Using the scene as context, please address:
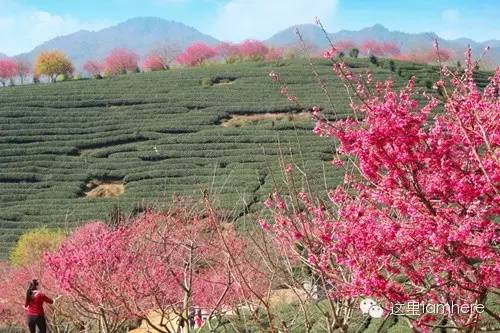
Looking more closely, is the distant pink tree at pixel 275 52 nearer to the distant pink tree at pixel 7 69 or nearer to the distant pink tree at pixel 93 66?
the distant pink tree at pixel 93 66

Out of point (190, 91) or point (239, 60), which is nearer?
point (190, 91)

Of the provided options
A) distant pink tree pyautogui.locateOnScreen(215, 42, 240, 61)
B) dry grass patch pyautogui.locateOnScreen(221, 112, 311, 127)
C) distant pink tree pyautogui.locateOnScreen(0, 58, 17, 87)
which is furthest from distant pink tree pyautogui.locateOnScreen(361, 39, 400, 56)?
dry grass patch pyautogui.locateOnScreen(221, 112, 311, 127)

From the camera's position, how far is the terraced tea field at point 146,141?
3366cm

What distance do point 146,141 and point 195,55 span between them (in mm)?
50253

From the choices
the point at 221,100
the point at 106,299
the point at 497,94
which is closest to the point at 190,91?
the point at 221,100

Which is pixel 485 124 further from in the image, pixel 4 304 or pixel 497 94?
pixel 4 304

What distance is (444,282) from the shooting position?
14.8ft

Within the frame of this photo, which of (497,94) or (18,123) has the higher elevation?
(497,94)

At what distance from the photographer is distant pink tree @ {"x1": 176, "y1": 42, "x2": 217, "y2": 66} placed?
90250 millimetres

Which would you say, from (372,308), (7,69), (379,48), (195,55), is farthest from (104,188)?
(379,48)

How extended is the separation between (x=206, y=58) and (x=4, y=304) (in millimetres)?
79662

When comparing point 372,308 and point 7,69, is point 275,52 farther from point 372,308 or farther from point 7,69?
point 372,308

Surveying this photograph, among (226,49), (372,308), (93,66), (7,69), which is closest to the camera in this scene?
(372,308)

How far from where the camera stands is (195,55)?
91.5 meters
